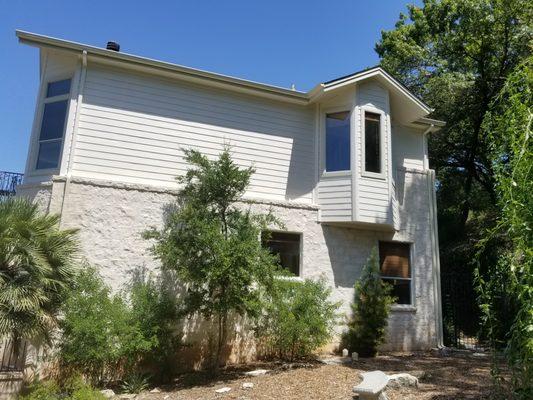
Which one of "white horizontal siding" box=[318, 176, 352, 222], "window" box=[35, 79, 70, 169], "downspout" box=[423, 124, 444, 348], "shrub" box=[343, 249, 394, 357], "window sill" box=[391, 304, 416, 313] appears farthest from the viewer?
"downspout" box=[423, 124, 444, 348]

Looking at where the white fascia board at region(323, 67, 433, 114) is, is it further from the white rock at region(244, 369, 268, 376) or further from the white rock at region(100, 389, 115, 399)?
the white rock at region(100, 389, 115, 399)

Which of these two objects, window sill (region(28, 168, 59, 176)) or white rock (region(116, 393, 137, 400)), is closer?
white rock (region(116, 393, 137, 400))

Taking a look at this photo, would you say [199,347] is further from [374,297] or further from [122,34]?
[122,34]

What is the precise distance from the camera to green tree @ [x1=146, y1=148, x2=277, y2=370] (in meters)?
8.09

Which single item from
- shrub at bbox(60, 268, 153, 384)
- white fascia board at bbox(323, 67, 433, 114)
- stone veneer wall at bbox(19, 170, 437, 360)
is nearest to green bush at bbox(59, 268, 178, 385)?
shrub at bbox(60, 268, 153, 384)

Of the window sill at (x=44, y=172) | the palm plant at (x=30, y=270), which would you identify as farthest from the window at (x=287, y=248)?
the window sill at (x=44, y=172)

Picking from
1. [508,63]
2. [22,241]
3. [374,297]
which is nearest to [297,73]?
[374,297]

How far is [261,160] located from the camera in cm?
1122

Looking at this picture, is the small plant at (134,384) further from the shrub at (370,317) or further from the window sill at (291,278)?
the shrub at (370,317)

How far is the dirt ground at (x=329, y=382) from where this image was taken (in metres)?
6.70

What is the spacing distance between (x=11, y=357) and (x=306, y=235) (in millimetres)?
6777

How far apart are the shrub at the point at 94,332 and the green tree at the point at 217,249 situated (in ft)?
3.87

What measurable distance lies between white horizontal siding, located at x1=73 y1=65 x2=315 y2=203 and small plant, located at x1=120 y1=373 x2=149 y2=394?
13.7 ft

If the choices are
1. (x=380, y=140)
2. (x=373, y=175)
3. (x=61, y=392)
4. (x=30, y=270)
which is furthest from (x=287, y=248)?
(x=30, y=270)
